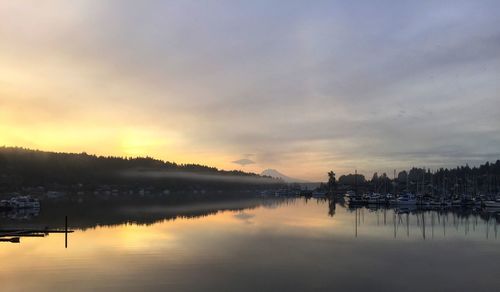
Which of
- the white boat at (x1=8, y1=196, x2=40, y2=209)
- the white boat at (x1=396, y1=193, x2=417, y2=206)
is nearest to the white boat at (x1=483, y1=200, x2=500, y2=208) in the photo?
the white boat at (x1=396, y1=193, x2=417, y2=206)

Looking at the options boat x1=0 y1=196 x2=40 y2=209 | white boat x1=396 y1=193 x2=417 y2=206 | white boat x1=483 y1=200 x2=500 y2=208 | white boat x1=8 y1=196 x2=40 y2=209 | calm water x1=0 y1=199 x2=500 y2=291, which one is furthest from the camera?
white boat x1=396 y1=193 x2=417 y2=206

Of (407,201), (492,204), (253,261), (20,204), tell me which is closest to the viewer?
(253,261)

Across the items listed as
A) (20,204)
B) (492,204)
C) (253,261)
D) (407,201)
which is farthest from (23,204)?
(492,204)

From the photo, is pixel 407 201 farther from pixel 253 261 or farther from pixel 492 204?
pixel 253 261

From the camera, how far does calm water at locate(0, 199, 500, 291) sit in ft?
81.4

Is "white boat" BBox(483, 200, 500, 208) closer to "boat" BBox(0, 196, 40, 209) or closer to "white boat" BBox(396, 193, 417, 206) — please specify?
"white boat" BBox(396, 193, 417, 206)

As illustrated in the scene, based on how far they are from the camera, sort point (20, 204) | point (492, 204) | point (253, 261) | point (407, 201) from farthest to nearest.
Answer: point (407, 201) < point (492, 204) < point (20, 204) < point (253, 261)

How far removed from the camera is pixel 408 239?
45.2 m

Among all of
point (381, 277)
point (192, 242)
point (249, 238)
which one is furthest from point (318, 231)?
point (381, 277)

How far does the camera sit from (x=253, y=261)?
31453 millimetres

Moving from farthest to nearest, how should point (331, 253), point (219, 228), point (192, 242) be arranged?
point (219, 228)
point (192, 242)
point (331, 253)

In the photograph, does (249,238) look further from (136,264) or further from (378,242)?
(136,264)

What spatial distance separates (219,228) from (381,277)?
32412 millimetres

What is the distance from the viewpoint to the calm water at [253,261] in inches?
Result: 976
